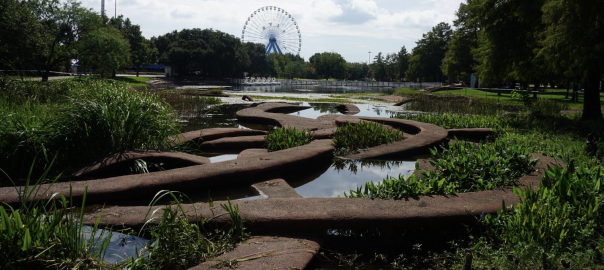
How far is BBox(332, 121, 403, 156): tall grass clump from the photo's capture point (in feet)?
28.0

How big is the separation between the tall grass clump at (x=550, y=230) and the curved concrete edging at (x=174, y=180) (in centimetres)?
320

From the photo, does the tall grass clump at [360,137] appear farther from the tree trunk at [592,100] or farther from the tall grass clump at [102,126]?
the tree trunk at [592,100]

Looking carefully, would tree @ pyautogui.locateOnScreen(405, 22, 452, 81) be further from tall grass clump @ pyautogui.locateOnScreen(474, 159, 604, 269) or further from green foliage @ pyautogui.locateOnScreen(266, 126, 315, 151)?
tall grass clump @ pyautogui.locateOnScreen(474, 159, 604, 269)

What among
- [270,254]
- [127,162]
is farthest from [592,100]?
[127,162]

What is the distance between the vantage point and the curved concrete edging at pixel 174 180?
16.3 feet

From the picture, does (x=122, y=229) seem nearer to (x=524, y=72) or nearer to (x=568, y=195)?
(x=568, y=195)

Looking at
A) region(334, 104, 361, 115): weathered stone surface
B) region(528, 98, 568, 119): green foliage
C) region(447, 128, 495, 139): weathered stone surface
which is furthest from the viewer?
region(334, 104, 361, 115): weathered stone surface

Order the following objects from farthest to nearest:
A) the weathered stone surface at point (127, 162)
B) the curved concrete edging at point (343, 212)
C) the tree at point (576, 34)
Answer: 1. the tree at point (576, 34)
2. the weathered stone surface at point (127, 162)
3. the curved concrete edging at point (343, 212)

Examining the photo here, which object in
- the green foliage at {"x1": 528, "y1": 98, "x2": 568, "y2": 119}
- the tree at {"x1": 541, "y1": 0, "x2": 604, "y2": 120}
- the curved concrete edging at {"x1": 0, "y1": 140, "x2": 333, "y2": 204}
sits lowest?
the curved concrete edging at {"x1": 0, "y1": 140, "x2": 333, "y2": 204}

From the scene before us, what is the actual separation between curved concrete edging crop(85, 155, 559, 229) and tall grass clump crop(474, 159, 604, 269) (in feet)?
0.99

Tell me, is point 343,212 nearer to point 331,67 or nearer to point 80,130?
point 80,130

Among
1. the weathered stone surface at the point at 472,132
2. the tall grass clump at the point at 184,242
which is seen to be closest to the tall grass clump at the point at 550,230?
the tall grass clump at the point at 184,242

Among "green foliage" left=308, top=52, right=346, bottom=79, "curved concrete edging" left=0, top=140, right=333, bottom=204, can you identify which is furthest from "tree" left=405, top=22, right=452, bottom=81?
"curved concrete edging" left=0, top=140, right=333, bottom=204

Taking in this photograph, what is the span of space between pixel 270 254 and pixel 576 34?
1053 cm
